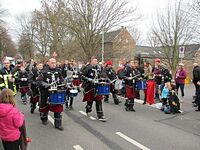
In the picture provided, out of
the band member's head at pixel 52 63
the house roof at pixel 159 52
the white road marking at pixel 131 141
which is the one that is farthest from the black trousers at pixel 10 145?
the house roof at pixel 159 52

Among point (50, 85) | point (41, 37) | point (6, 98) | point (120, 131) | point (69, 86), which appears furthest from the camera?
point (41, 37)

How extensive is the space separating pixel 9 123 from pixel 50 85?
3359 millimetres

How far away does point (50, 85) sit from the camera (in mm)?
7434

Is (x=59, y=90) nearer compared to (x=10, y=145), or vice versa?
(x=10, y=145)

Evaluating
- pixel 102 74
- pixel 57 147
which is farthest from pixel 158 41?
pixel 57 147

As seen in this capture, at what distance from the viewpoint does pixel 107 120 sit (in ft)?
28.2

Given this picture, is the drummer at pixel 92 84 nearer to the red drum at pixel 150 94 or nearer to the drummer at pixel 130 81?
the drummer at pixel 130 81

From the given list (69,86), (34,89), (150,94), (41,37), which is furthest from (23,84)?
(41,37)

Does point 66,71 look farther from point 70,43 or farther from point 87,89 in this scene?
point 70,43

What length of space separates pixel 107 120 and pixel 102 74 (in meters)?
1.50

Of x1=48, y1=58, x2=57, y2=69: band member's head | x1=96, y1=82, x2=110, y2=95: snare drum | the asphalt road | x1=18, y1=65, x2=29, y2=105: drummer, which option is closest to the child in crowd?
the asphalt road

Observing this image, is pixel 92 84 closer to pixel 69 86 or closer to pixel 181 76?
pixel 69 86

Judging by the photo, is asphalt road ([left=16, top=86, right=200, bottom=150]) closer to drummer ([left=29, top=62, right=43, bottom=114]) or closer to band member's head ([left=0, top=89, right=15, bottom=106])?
drummer ([left=29, top=62, right=43, bottom=114])

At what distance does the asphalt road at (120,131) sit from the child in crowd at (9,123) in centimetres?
181
